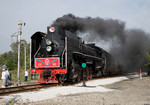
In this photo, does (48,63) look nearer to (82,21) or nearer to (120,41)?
(82,21)

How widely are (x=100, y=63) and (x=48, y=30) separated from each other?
997 centimetres

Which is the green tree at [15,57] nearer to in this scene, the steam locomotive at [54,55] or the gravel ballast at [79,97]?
the steam locomotive at [54,55]

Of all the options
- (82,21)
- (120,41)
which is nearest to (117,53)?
(120,41)

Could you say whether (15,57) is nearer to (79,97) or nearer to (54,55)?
(54,55)

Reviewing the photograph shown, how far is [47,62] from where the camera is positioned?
41.7 feet

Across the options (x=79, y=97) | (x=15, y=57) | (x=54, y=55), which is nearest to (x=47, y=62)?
(x=54, y=55)

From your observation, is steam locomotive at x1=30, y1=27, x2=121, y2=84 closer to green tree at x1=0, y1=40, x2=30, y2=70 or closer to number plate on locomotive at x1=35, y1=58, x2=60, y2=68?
number plate on locomotive at x1=35, y1=58, x2=60, y2=68

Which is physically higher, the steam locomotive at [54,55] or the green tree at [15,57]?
the green tree at [15,57]

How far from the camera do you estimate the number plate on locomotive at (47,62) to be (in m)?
12.4

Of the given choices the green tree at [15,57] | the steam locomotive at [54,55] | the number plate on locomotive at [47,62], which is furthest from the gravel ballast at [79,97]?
the green tree at [15,57]

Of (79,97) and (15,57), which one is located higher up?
(15,57)

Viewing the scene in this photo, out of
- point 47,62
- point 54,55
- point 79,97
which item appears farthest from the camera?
point 54,55

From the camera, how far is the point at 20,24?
663 inches

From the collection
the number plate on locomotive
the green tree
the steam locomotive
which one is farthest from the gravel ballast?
the green tree
